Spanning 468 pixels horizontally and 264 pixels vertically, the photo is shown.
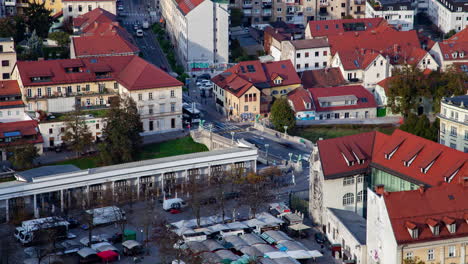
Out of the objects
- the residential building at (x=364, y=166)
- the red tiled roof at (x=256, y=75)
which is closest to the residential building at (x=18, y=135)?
the red tiled roof at (x=256, y=75)

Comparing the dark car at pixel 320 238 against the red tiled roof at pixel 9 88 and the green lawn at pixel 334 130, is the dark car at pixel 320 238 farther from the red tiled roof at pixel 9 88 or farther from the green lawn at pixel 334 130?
the red tiled roof at pixel 9 88

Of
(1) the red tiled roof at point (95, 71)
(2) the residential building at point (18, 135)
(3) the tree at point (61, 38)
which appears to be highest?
(3) the tree at point (61, 38)

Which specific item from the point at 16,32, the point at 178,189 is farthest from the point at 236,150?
the point at 16,32

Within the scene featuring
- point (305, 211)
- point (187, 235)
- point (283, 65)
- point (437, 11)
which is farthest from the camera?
point (437, 11)

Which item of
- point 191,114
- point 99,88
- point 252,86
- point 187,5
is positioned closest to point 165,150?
point 191,114

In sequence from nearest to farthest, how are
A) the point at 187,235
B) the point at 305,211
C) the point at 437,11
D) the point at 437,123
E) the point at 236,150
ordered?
the point at 187,235 < the point at 305,211 < the point at 236,150 < the point at 437,123 < the point at 437,11

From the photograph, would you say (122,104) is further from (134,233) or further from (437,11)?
(437,11)

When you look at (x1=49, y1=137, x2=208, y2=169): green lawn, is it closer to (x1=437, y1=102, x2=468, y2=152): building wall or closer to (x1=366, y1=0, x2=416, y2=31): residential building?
(x1=437, y1=102, x2=468, y2=152): building wall
